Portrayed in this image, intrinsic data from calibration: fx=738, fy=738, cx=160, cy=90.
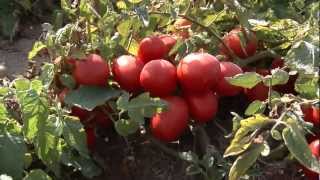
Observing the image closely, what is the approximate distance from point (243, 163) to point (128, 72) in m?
0.38

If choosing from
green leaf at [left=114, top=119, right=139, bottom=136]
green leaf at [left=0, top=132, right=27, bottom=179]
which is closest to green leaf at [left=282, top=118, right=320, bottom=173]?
green leaf at [left=114, top=119, right=139, bottom=136]

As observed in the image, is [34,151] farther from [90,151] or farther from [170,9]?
[170,9]

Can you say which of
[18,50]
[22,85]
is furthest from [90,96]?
[18,50]

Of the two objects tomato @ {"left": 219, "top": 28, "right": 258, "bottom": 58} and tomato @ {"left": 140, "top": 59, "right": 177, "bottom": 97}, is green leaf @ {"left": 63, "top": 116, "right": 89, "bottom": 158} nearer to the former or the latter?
tomato @ {"left": 140, "top": 59, "right": 177, "bottom": 97}

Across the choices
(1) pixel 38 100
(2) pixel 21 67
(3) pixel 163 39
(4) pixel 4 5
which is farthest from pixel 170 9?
(4) pixel 4 5

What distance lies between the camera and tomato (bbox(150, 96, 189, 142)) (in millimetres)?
1724

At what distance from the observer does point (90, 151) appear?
6.05 ft

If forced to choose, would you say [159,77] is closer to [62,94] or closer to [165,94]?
[165,94]

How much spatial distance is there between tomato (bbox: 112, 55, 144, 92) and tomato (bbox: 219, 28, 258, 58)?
0.79 ft

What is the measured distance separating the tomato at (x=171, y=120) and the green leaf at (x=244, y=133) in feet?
0.62

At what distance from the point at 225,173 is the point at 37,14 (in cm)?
150

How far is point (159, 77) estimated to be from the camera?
171cm

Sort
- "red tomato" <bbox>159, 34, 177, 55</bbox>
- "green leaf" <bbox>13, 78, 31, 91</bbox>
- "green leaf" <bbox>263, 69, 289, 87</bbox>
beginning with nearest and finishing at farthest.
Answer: "green leaf" <bbox>263, 69, 289, 87</bbox> → "green leaf" <bbox>13, 78, 31, 91</bbox> → "red tomato" <bbox>159, 34, 177, 55</bbox>

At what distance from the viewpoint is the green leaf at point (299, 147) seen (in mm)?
1491
